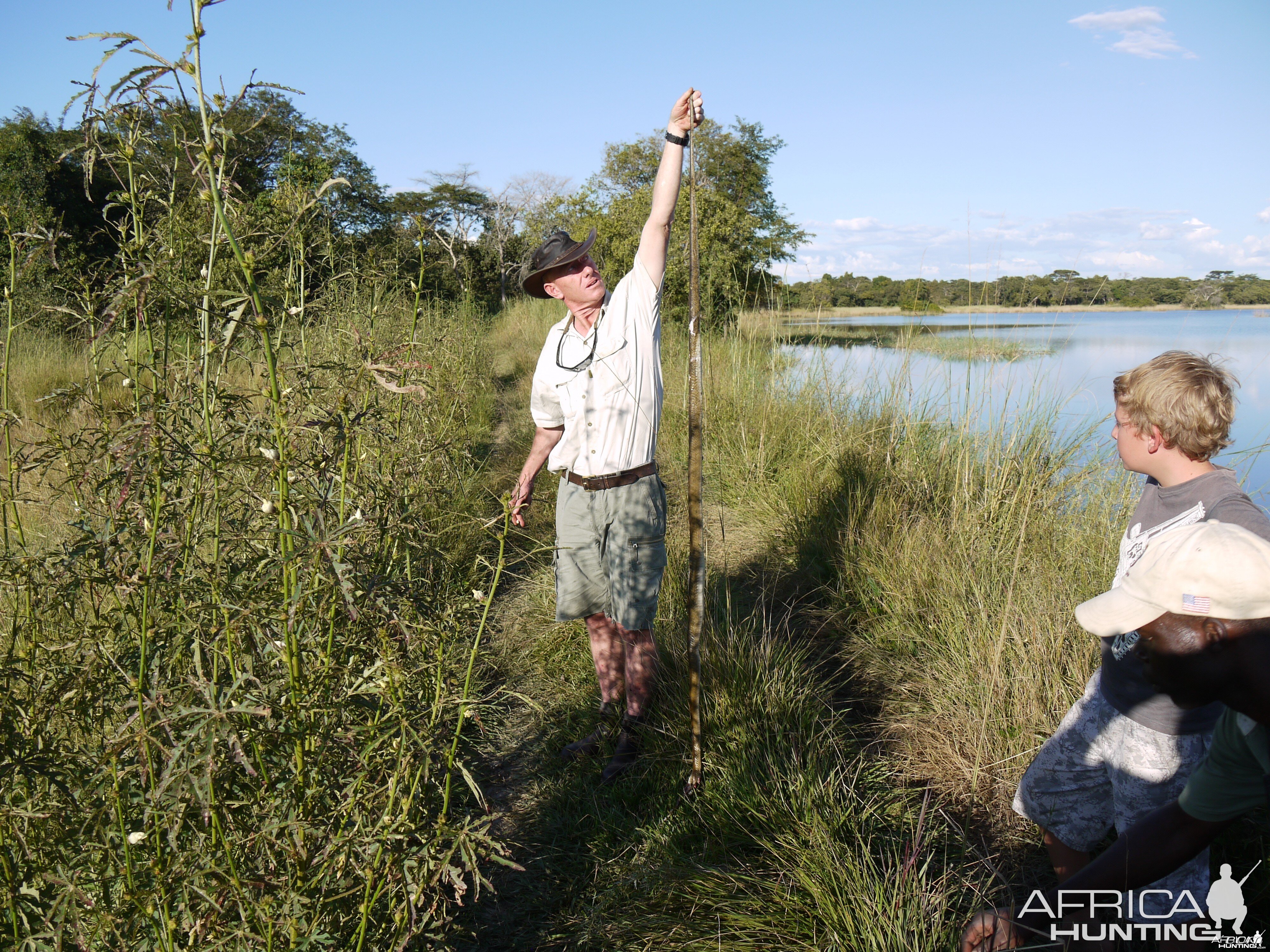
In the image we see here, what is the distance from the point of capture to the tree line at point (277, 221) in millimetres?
1422

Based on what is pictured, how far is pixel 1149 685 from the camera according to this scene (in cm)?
173

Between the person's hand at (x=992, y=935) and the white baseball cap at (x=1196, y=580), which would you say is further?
the person's hand at (x=992, y=935)

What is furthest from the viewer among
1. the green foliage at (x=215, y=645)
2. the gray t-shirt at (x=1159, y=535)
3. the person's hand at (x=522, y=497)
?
the person's hand at (x=522, y=497)

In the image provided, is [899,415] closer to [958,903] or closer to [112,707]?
[958,903]

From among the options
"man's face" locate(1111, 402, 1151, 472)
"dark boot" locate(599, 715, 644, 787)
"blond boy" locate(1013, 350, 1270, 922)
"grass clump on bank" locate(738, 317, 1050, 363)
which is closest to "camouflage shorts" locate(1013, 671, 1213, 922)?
"blond boy" locate(1013, 350, 1270, 922)

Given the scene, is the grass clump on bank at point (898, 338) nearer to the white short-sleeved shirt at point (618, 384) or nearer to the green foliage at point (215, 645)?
the white short-sleeved shirt at point (618, 384)

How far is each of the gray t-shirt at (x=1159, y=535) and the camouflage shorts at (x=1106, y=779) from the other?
0.03m

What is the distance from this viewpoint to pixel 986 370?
4.54 meters

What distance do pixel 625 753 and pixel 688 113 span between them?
7.34 feet

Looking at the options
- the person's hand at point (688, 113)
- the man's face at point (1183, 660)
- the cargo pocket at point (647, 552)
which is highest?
the person's hand at point (688, 113)

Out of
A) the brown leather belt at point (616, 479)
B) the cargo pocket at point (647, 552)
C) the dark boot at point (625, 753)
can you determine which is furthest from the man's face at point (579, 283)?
the dark boot at point (625, 753)

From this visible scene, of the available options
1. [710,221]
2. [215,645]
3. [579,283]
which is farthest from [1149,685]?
[710,221]

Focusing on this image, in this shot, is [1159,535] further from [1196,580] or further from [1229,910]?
[1229,910]

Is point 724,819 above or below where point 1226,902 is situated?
below
